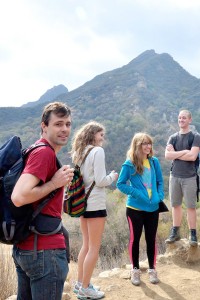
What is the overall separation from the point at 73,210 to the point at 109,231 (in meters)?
7.87

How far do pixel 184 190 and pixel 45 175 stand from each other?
3.31 metres

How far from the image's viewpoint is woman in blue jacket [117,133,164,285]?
154 inches

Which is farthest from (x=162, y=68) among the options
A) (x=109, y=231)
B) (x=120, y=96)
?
(x=109, y=231)

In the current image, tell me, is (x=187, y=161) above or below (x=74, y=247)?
above

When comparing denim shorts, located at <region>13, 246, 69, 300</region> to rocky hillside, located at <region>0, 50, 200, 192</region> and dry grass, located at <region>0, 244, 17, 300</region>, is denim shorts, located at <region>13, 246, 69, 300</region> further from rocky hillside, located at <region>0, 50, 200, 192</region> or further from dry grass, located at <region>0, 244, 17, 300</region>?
rocky hillside, located at <region>0, 50, 200, 192</region>

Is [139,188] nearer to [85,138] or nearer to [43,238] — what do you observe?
[85,138]

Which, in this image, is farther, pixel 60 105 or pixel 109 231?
pixel 109 231

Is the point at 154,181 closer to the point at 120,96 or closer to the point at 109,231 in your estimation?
the point at 109,231

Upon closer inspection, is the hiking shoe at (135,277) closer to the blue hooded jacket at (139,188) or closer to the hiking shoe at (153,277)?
the hiking shoe at (153,277)

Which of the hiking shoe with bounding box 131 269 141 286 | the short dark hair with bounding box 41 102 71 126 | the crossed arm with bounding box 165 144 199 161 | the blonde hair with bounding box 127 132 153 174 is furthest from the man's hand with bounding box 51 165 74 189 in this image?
the crossed arm with bounding box 165 144 199 161

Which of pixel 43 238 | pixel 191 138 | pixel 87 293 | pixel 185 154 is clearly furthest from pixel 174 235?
pixel 43 238

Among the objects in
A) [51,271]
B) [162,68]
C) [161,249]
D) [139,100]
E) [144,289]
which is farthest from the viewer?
[162,68]

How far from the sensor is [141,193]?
3881mm

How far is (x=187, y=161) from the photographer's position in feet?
15.4
